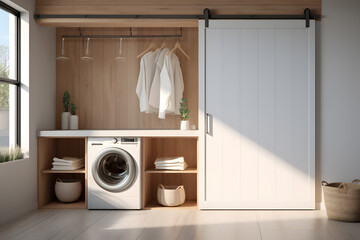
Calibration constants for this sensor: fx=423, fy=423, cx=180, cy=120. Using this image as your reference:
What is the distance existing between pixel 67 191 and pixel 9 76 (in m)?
1.35

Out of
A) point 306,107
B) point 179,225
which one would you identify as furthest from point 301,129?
point 179,225

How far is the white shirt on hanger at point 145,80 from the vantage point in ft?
15.5

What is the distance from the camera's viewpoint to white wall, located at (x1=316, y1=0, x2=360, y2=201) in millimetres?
4242

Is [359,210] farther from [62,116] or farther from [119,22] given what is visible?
[62,116]

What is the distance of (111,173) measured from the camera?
443cm

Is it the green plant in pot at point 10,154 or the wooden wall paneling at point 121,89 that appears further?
the wooden wall paneling at point 121,89

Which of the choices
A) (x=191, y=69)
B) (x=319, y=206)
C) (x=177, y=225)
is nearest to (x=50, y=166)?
(x=177, y=225)

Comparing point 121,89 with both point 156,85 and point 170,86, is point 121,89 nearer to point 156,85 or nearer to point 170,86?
point 156,85

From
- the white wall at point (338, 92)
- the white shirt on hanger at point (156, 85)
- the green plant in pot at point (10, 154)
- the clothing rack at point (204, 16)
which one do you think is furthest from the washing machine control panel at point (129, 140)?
the white wall at point (338, 92)

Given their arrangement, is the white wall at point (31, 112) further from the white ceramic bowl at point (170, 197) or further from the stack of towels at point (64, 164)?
the white ceramic bowl at point (170, 197)

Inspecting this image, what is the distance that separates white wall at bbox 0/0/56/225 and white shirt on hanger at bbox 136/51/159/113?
102cm

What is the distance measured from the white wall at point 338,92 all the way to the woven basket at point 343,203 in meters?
0.39

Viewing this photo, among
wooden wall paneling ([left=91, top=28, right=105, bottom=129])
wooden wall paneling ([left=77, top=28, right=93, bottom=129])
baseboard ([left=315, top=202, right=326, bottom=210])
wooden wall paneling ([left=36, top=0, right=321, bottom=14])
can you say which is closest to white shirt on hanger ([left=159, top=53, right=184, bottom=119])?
wooden wall paneling ([left=36, top=0, right=321, bottom=14])

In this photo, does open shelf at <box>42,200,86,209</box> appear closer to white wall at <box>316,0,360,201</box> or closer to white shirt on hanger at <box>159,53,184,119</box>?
white shirt on hanger at <box>159,53,184,119</box>
